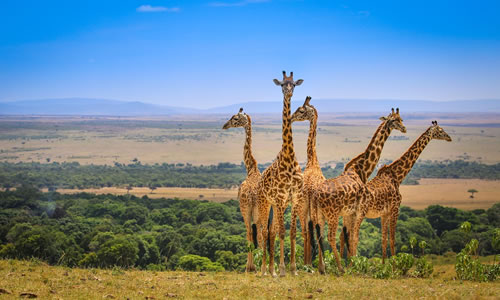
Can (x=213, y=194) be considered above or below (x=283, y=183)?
below

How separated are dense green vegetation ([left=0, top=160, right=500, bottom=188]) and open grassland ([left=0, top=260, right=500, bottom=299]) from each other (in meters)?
66.4

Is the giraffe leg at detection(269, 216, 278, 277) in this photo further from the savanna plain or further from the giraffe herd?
the savanna plain

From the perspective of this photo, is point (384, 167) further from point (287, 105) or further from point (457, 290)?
point (457, 290)

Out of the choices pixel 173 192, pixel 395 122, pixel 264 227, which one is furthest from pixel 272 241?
pixel 173 192

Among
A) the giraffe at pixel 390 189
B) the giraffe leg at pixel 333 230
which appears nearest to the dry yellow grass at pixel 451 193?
the giraffe at pixel 390 189

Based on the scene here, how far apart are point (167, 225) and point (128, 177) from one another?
5669 centimetres

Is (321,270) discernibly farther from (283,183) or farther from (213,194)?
(213,194)

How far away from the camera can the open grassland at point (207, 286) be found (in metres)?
10.2

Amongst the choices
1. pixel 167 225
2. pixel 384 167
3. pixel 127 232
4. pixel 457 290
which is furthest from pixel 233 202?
pixel 457 290

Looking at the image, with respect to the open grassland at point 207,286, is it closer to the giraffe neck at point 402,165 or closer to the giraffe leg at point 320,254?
the giraffe leg at point 320,254

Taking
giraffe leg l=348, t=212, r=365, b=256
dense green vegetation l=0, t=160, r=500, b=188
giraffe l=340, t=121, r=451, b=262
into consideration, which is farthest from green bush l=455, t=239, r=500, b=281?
dense green vegetation l=0, t=160, r=500, b=188

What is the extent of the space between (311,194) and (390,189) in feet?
8.14

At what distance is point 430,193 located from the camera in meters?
72.9

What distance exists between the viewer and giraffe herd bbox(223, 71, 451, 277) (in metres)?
13.0
